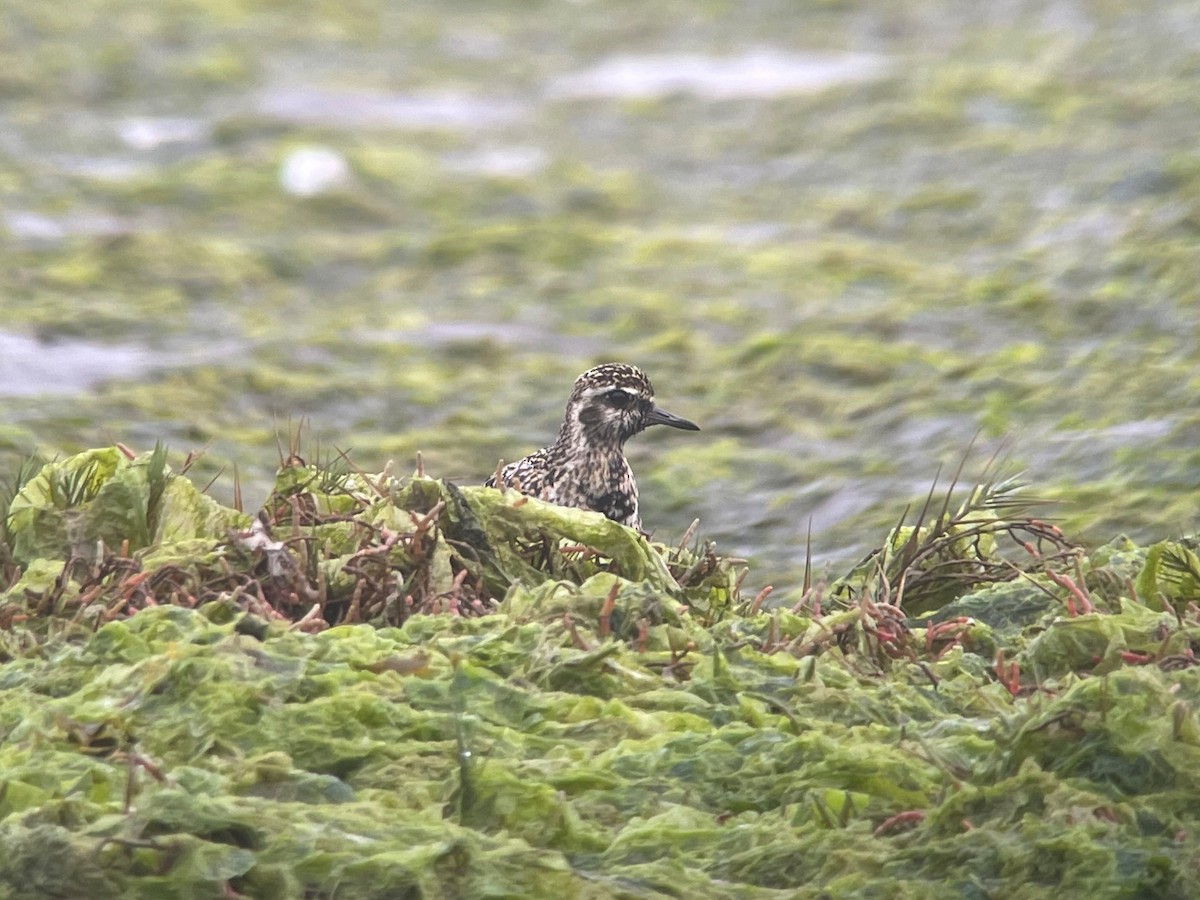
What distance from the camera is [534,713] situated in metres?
4.54

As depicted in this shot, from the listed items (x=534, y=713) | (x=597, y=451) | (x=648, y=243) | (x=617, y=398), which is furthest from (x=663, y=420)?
(x=648, y=243)

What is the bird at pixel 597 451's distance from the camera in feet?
24.5

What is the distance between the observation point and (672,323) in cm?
1083

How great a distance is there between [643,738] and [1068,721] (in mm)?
856

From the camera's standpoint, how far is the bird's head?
7555 mm

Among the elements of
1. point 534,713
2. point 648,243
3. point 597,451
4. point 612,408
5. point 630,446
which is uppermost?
point 648,243

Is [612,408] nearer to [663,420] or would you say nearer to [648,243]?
[663,420]

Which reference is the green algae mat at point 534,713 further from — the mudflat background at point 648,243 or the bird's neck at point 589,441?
the mudflat background at point 648,243

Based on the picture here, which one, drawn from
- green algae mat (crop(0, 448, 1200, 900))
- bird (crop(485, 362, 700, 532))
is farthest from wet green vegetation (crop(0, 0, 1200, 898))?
bird (crop(485, 362, 700, 532))

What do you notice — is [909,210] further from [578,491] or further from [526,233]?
[578,491]

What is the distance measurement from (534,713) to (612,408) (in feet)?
10.6

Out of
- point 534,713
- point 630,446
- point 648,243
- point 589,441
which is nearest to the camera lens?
point 534,713

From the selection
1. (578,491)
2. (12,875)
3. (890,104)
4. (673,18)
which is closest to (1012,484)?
(578,491)

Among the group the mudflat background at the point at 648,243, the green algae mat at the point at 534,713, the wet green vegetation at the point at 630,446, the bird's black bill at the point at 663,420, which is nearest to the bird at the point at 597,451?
the bird's black bill at the point at 663,420
